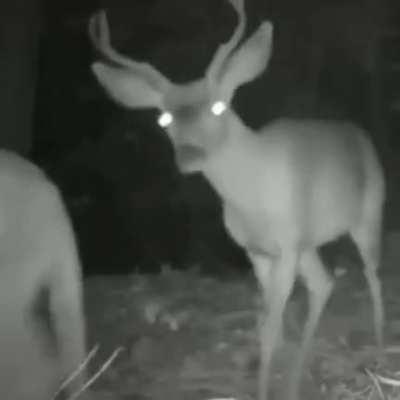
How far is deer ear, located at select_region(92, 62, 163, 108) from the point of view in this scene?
4.22ft

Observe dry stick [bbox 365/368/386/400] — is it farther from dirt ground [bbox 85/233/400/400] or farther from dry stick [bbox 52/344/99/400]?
dry stick [bbox 52/344/99/400]

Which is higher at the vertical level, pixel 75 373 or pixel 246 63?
pixel 246 63

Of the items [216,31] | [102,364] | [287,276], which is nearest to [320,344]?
[287,276]

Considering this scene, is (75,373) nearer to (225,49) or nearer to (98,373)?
(98,373)

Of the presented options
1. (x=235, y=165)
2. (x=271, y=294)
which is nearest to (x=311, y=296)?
(x=271, y=294)

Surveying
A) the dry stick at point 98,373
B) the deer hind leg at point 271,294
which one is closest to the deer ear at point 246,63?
the deer hind leg at point 271,294

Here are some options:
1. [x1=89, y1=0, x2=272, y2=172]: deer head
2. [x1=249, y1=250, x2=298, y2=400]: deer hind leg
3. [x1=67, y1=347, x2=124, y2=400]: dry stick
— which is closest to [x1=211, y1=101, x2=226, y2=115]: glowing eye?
[x1=89, y1=0, x2=272, y2=172]: deer head

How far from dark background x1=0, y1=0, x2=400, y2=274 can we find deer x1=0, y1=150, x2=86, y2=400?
17mm

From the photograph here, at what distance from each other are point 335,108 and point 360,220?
0.36 feet

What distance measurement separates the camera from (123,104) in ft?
4.25

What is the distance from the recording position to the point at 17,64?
4.27ft

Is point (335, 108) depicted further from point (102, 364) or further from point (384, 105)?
point (102, 364)

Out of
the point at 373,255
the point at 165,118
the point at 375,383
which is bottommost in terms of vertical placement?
the point at 375,383

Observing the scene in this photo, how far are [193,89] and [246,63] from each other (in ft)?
0.18
